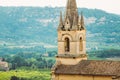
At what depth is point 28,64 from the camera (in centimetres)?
17388

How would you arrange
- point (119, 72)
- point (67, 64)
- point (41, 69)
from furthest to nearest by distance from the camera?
point (41, 69), point (67, 64), point (119, 72)

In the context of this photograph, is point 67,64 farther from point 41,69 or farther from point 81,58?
point 41,69

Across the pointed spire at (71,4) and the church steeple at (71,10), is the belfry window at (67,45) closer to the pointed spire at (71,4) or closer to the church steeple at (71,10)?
the church steeple at (71,10)

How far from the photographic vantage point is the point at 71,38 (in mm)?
74562

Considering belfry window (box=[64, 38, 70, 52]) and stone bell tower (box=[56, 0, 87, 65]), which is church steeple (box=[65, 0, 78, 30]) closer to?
stone bell tower (box=[56, 0, 87, 65])

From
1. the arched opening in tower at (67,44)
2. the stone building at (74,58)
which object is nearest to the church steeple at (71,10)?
the stone building at (74,58)

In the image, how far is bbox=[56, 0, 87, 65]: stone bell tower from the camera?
74.1m

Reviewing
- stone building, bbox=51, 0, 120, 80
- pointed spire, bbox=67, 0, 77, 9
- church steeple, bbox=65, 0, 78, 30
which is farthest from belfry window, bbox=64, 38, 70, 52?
pointed spire, bbox=67, 0, 77, 9

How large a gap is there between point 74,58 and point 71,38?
2.82 m

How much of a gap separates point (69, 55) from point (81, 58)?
65.1 inches

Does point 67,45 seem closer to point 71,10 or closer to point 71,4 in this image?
point 71,10

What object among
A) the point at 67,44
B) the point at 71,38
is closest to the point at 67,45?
the point at 67,44

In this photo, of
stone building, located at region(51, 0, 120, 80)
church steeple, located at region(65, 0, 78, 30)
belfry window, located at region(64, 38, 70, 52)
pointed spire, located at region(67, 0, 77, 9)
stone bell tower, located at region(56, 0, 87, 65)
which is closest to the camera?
stone building, located at region(51, 0, 120, 80)

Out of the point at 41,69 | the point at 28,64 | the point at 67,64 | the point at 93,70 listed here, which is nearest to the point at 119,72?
the point at 93,70
